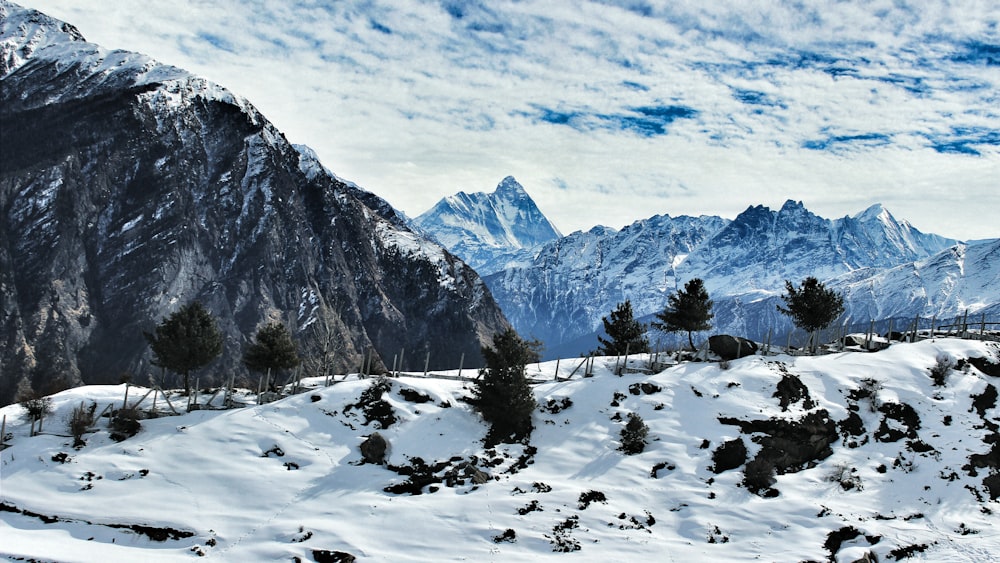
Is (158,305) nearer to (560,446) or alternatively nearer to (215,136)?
(215,136)

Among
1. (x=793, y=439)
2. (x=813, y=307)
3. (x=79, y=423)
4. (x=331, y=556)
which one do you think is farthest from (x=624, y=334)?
(x=79, y=423)

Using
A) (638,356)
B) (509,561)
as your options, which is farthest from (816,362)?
(509,561)

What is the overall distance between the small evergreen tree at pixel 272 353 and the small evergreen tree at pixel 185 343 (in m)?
3.43

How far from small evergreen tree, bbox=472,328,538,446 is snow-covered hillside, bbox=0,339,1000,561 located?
1.18 meters

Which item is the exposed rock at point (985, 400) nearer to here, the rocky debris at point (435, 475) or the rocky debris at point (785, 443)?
the rocky debris at point (785, 443)

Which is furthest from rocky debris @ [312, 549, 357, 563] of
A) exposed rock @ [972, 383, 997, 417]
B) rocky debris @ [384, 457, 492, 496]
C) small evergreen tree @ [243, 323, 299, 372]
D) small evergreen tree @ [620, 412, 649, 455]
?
exposed rock @ [972, 383, 997, 417]

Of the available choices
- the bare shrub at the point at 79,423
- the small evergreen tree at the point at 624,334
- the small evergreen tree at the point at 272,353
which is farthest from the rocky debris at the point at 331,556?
the small evergreen tree at the point at 624,334

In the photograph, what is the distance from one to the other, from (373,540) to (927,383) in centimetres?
4194

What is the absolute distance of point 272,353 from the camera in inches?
2270

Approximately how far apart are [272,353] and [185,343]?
6532 mm

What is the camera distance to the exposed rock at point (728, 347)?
59.6 metres

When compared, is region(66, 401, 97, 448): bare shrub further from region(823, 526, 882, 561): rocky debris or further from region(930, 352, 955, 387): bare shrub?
region(930, 352, 955, 387): bare shrub

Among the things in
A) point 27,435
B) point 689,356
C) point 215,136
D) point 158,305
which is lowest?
point 158,305

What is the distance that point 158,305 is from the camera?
549ft
